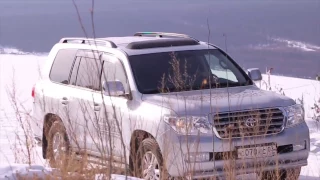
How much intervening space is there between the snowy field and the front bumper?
59 cm

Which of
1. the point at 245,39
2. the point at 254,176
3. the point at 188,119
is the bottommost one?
the point at 254,176

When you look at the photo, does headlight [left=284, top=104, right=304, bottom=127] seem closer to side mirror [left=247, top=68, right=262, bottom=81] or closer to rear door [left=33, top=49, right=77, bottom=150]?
side mirror [left=247, top=68, right=262, bottom=81]

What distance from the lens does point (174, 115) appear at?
788cm

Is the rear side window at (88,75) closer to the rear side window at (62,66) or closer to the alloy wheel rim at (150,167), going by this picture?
the rear side window at (62,66)

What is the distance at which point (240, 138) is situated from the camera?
7758mm

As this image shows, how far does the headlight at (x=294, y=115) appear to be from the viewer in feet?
27.2

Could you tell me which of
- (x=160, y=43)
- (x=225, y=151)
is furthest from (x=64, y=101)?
(x=225, y=151)

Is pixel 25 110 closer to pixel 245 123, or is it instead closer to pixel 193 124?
pixel 193 124

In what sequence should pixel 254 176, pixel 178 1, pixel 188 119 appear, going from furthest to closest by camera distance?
1. pixel 178 1
2. pixel 188 119
3. pixel 254 176

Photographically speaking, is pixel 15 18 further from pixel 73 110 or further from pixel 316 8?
pixel 73 110

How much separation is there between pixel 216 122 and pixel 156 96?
881 millimetres

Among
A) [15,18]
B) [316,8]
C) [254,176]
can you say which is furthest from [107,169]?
[316,8]

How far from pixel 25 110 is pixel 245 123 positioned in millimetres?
2102

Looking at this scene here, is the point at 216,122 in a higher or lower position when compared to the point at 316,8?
lower
